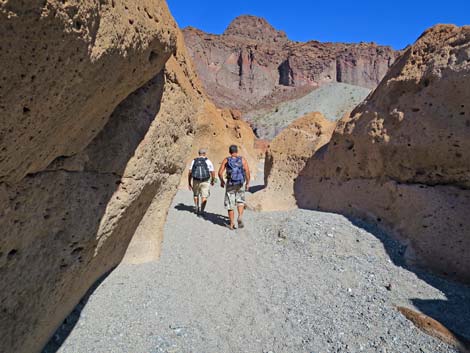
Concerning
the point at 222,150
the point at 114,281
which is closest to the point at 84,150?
the point at 114,281

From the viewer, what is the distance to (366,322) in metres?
2.69

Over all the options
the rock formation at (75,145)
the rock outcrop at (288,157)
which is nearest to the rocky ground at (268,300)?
the rock formation at (75,145)

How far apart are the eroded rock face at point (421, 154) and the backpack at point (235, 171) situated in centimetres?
168

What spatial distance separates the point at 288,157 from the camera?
7.44m

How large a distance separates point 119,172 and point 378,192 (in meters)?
3.64

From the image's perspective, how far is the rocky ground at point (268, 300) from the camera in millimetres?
2393

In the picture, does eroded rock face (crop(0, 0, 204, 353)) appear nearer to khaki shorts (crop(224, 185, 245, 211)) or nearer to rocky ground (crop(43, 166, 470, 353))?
rocky ground (crop(43, 166, 470, 353))

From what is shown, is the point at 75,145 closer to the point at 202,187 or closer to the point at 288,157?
the point at 202,187

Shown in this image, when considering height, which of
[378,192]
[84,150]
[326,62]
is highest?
[326,62]

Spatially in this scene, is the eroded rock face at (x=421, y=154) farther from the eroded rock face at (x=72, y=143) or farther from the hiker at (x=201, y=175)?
the eroded rock face at (x=72, y=143)

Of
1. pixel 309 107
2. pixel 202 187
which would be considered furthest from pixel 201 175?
pixel 309 107

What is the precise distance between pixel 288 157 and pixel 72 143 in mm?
5884

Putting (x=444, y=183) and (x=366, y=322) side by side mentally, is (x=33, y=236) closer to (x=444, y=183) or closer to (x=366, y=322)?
(x=366, y=322)

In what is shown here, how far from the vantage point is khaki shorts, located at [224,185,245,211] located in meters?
5.11
